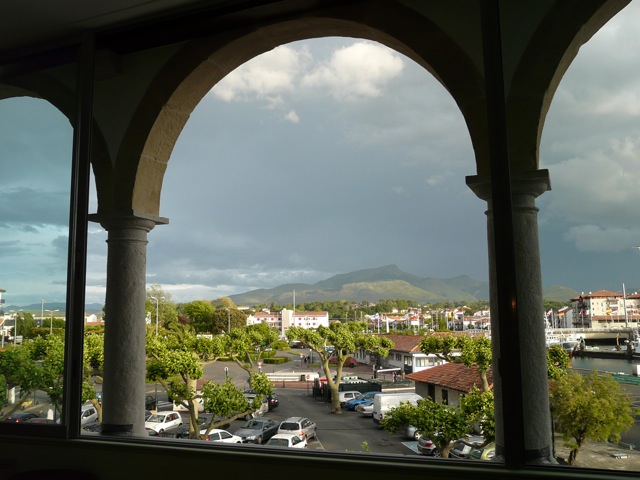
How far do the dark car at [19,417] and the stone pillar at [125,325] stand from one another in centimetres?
53

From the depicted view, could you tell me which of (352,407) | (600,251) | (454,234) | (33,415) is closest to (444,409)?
(352,407)

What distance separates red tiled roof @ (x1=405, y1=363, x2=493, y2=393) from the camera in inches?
128

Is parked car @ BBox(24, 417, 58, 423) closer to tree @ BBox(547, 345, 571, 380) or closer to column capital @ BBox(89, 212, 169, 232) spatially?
column capital @ BBox(89, 212, 169, 232)

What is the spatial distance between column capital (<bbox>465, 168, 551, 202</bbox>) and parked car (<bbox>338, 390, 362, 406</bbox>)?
1873mm

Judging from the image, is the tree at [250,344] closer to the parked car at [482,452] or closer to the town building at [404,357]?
the town building at [404,357]

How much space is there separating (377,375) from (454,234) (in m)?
1.32

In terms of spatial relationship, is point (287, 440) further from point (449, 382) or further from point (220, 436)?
point (449, 382)

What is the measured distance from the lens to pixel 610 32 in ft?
8.76

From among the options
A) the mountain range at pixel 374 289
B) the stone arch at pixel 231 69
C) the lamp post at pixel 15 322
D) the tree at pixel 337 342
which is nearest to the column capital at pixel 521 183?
the stone arch at pixel 231 69

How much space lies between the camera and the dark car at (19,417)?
3269 millimetres

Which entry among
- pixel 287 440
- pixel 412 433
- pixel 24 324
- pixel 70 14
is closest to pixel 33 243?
pixel 24 324

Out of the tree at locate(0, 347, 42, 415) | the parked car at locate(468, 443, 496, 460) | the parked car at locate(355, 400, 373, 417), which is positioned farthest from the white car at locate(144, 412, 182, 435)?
the parked car at locate(468, 443, 496, 460)

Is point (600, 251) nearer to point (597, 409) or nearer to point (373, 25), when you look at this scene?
point (597, 409)

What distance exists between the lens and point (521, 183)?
2471 mm
